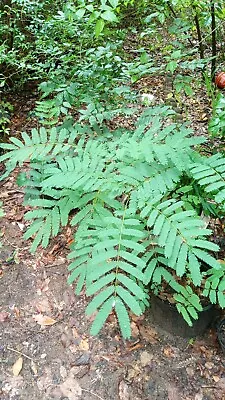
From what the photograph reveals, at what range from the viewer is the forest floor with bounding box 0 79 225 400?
2041mm

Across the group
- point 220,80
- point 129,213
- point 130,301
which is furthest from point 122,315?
point 220,80

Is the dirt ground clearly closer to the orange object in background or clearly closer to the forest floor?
the forest floor

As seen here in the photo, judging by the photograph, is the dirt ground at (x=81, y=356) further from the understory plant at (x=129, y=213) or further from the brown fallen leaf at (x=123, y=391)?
the understory plant at (x=129, y=213)

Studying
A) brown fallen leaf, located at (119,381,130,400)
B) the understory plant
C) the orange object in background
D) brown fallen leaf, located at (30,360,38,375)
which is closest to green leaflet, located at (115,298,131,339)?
the understory plant

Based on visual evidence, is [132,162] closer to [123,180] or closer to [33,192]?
[123,180]

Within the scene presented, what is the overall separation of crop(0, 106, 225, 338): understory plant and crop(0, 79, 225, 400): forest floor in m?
0.51

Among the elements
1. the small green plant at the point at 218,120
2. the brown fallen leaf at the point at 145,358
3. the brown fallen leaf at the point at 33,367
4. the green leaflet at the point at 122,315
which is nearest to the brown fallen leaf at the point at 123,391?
the brown fallen leaf at the point at 145,358

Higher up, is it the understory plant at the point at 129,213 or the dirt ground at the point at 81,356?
the understory plant at the point at 129,213

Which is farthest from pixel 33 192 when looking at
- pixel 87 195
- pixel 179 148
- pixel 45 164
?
pixel 179 148

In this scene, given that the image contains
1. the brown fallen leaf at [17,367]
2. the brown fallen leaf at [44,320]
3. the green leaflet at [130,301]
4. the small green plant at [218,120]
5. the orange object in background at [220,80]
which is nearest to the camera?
the green leaflet at [130,301]

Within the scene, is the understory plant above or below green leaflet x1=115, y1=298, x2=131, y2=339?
above

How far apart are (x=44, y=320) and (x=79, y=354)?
306 mm

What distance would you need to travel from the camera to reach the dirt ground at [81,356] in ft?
6.70

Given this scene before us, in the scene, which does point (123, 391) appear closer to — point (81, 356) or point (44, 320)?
point (81, 356)
